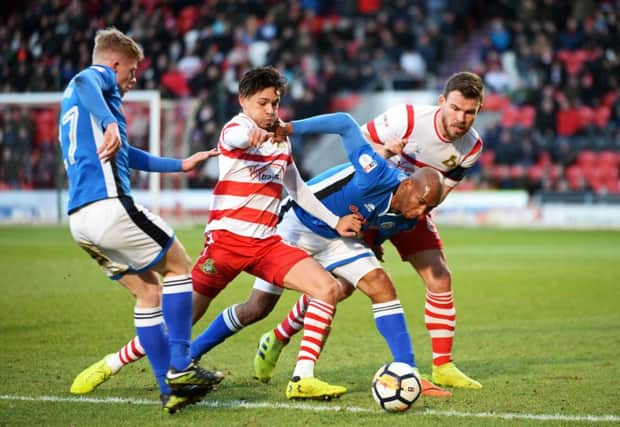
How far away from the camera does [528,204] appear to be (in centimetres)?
2469

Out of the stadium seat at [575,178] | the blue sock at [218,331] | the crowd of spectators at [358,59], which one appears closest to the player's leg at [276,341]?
the blue sock at [218,331]

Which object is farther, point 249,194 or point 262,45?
point 262,45

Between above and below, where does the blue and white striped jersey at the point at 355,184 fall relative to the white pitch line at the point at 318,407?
above

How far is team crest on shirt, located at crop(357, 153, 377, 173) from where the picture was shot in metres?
6.21

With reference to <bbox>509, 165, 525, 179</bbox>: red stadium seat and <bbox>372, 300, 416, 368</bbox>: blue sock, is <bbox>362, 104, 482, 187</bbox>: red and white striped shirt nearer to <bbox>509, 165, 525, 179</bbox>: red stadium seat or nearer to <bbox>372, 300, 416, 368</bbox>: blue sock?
<bbox>372, 300, 416, 368</bbox>: blue sock

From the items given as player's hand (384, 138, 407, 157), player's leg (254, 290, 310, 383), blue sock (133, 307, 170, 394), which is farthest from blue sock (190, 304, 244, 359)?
player's hand (384, 138, 407, 157)

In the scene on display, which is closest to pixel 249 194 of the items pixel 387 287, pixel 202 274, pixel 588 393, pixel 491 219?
pixel 202 274

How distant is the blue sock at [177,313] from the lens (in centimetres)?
571

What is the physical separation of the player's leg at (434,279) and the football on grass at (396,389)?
111 cm

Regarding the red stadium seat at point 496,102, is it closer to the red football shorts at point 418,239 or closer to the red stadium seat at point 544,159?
the red stadium seat at point 544,159

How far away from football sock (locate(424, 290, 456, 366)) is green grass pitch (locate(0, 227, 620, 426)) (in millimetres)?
323

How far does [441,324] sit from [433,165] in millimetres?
1079

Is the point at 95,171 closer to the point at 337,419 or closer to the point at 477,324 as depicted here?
the point at 337,419

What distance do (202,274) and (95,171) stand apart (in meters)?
1.10
